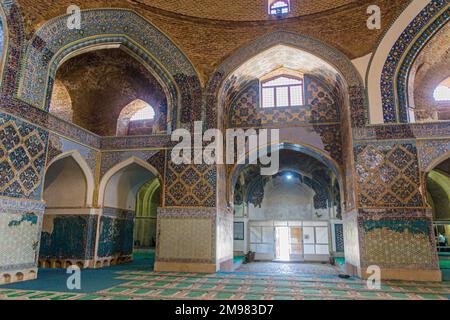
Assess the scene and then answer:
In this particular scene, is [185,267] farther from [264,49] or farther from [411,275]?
[264,49]

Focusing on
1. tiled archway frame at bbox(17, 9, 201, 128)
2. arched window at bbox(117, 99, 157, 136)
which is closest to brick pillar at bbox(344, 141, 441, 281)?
tiled archway frame at bbox(17, 9, 201, 128)

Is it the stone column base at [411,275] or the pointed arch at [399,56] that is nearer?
the stone column base at [411,275]

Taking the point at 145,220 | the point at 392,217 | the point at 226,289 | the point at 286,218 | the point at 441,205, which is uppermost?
the point at 441,205

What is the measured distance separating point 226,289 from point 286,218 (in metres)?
10.5

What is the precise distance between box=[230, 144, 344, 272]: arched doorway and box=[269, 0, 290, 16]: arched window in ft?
21.1

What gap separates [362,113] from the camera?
7824 mm

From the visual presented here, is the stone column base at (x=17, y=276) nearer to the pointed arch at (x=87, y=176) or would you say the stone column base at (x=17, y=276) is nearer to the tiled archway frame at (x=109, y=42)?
the pointed arch at (x=87, y=176)

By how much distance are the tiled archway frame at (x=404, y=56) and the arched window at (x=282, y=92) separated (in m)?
2.61

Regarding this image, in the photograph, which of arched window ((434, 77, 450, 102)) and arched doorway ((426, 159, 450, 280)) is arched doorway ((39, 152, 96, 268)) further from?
arched doorway ((426, 159, 450, 280))

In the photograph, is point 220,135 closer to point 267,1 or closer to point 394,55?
point 267,1

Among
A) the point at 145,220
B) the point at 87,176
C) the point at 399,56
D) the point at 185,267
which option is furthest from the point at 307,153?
the point at 145,220

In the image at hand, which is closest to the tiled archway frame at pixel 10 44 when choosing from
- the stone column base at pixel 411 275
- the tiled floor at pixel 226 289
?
the tiled floor at pixel 226 289

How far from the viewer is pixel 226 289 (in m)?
5.55

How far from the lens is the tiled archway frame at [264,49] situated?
8.27m
